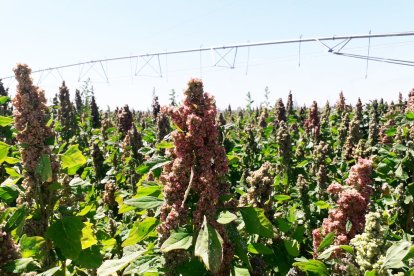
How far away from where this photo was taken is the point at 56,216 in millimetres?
3412

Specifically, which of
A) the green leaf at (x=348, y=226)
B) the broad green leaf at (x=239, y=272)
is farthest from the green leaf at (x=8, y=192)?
the green leaf at (x=348, y=226)

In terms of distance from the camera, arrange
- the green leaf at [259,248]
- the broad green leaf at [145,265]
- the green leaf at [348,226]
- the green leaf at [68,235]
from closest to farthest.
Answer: the broad green leaf at [145,265] < the green leaf at [259,248] < the green leaf at [68,235] < the green leaf at [348,226]

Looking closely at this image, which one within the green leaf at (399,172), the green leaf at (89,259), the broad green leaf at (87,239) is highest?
the broad green leaf at (87,239)

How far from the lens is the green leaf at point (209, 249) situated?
6.62ft

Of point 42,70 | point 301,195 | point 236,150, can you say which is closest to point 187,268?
point 301,195

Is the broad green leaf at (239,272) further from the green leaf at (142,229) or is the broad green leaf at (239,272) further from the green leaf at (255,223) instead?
the green leaf at (142,229)

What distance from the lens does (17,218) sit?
3.05 metres

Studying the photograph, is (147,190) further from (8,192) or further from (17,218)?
(8,192)

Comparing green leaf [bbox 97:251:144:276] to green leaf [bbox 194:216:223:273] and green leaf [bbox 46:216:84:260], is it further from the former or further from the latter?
green leaf [bbox 194:216:223:273]

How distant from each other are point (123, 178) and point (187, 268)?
675 centimetres

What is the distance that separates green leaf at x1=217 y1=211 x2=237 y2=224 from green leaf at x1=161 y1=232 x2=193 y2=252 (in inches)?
9.3

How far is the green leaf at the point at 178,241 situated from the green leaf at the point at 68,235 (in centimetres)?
103

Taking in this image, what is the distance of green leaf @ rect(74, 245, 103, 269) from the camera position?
9.92ft

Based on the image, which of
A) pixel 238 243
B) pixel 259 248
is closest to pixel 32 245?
pixel 238 243
